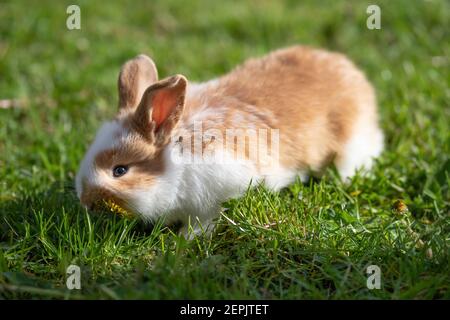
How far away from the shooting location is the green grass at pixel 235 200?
306cm

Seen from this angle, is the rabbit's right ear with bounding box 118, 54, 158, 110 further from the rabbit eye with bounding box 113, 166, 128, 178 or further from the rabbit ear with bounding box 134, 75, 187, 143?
the rabbit eye with bounding box 113, 166, 128, 178

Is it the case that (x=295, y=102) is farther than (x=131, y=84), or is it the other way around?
(x=295, y=102)

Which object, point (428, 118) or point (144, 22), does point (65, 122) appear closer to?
point (144, 22)

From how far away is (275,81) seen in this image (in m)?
4.05

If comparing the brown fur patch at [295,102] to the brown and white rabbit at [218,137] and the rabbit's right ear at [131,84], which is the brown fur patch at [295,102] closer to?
the brown and white rabbit at [218,137]

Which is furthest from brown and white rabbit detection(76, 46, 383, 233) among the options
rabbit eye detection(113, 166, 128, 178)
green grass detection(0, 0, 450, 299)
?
green grass detection(0, 0, 450, 299)

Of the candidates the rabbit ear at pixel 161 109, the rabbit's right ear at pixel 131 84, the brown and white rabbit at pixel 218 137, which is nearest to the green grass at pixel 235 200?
the brown and white rabbit at pixel 218 137

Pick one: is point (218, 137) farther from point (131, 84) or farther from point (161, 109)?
point (131, 84)

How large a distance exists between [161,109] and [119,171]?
42 centimetres

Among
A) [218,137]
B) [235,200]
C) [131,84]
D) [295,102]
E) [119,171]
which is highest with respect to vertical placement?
[131,84]

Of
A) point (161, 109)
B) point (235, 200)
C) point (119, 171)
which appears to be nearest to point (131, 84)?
point (161, 109)

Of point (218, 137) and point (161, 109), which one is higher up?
point (161, 109)

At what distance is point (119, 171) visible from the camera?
347 cm
